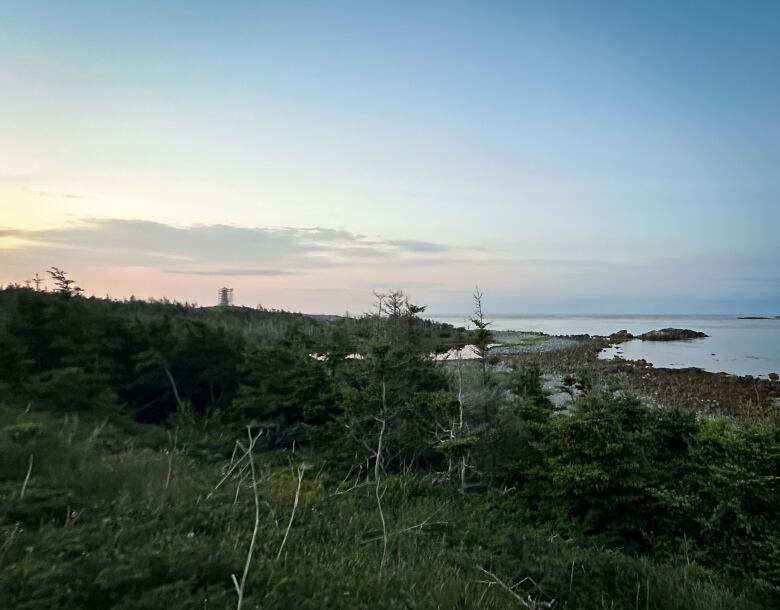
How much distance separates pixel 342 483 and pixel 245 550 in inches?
123

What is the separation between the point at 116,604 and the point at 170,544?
3.35 ft

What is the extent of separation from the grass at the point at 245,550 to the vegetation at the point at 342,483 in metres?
0.03

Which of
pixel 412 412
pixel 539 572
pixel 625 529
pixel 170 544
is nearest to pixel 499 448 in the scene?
pixel 412 412

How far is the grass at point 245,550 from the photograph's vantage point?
3.40 metres

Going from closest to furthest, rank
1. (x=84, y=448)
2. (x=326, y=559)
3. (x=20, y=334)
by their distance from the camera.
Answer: (x=326, y=559)
(x=84, y=448)
(x=20, y=334)

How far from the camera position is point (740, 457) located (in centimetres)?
788

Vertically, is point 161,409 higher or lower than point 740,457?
lower

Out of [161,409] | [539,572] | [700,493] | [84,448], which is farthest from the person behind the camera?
[161,409]

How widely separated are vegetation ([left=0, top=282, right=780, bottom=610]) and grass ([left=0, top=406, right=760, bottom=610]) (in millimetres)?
26

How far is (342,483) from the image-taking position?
762 centimetres

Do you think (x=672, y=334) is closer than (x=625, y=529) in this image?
No

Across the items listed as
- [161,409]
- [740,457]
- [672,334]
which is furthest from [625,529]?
[672,334]

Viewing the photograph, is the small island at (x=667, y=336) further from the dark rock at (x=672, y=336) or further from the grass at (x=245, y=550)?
the grass at (x=245, y=550)

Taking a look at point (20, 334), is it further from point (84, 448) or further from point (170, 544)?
point (170, 544)
